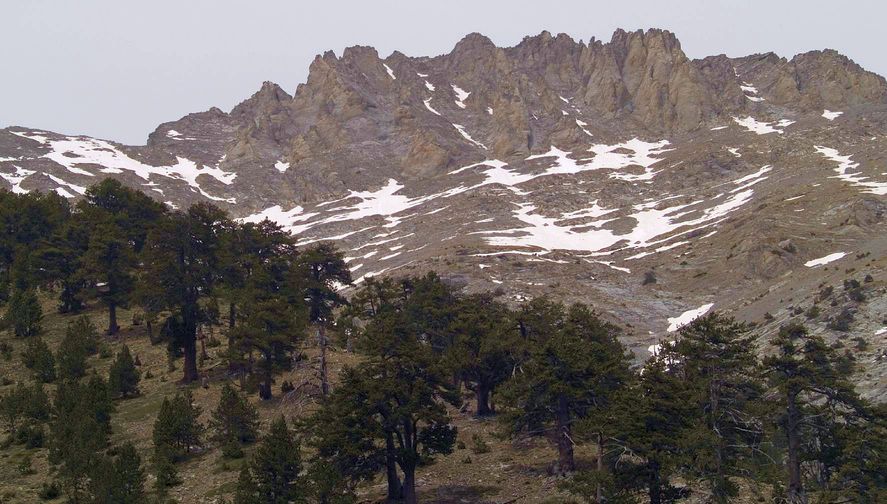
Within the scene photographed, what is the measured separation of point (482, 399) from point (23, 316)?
2943cm

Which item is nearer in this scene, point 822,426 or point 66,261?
point 822,426

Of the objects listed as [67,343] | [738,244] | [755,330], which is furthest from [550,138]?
[67,343]

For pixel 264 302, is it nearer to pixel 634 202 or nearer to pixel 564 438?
pixel 564 438

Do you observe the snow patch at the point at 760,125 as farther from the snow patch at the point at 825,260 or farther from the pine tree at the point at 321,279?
the pine tree at the point at 321,279

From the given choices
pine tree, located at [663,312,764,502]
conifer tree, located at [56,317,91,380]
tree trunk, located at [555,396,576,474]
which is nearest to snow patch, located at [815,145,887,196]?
pine tree, located at [663,312,764,502]

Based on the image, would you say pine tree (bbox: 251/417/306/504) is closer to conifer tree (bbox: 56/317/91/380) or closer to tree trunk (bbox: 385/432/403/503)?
tree trunk (bbox: 385/432/403/503)

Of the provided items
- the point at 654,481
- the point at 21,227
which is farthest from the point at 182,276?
the point at 654,481

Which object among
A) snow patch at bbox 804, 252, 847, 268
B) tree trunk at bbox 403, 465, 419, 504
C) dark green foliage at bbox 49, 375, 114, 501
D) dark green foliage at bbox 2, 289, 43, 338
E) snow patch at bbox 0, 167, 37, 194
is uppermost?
snow patch at bbox 0, 167, 37, 194

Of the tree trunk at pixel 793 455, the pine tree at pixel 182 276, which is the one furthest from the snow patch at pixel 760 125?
the tree trunk at pixel 793 455

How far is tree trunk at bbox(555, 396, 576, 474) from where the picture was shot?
29500 mm

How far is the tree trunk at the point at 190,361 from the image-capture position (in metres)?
42.8

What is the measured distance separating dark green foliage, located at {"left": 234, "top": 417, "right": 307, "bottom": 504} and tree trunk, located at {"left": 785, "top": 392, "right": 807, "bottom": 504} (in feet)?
50.8

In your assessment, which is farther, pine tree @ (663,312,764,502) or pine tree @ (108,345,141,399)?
pine tree @ (108,345,141,399)

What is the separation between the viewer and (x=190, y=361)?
4288 centimetres
